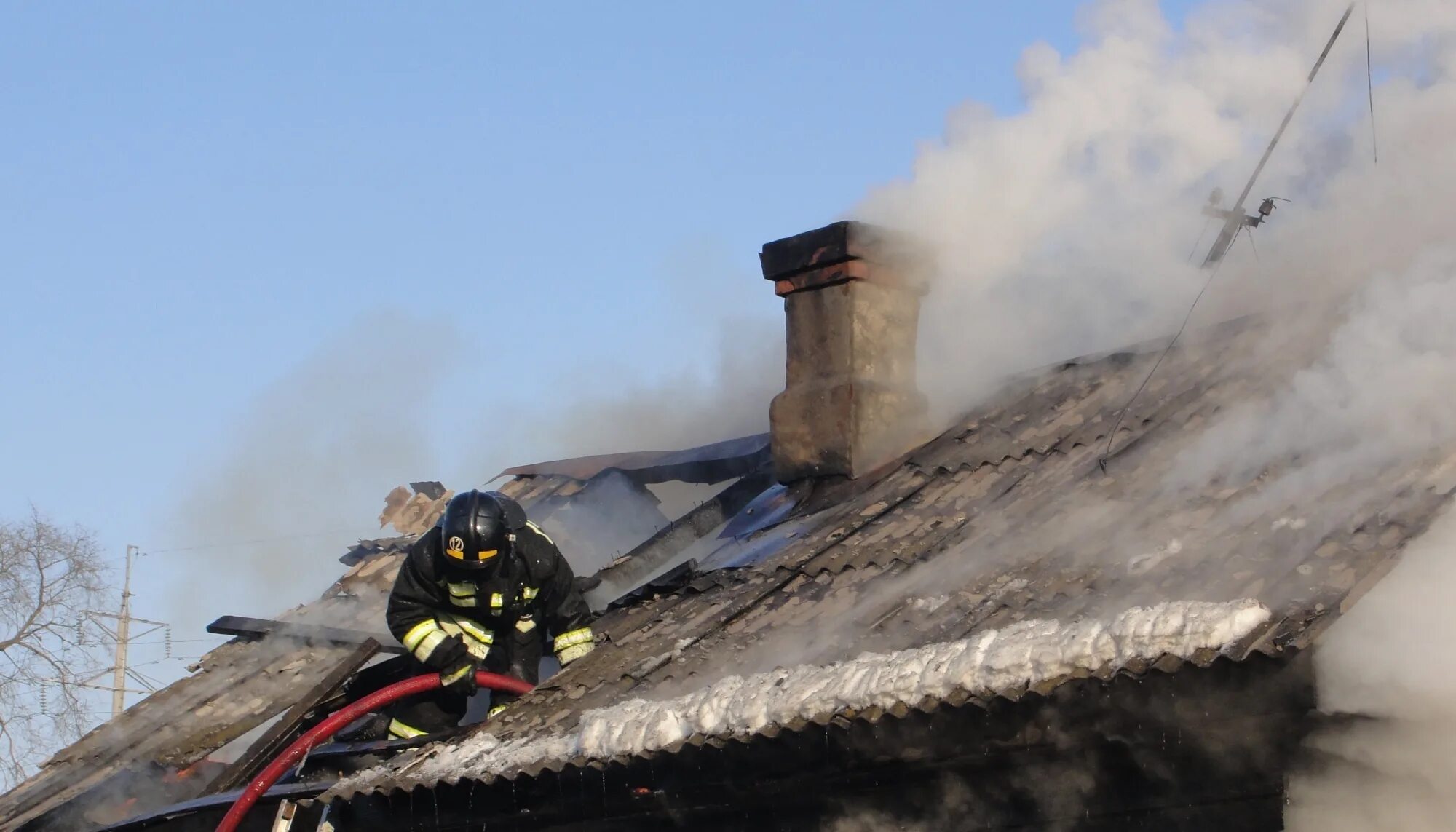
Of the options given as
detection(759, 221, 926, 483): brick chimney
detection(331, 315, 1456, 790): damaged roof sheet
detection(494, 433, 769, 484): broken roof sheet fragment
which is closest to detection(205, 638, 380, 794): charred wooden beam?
detection(331, 315, 1456, 790): damaged roof sheet

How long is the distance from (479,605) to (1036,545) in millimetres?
2911

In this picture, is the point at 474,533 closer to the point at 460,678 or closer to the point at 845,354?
the point at 460,678

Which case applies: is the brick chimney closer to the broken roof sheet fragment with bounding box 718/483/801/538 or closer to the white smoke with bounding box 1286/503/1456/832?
the broken roof sheet fragment with bounding box 718/483/801/538

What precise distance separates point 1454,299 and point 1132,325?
163 inches

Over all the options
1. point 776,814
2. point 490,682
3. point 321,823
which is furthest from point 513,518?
point 776,814

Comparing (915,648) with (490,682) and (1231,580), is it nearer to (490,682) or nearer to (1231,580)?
(1231,580)

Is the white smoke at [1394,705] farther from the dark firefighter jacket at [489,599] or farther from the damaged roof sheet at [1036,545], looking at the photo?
the dark firefighter jacket at [489,599]

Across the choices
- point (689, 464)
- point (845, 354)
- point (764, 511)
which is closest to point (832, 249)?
point (845, 354)

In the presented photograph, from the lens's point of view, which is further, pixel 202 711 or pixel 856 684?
pixel 202 711

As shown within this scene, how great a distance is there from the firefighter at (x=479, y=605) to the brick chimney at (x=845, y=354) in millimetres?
1949

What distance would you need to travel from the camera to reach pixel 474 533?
7844mm

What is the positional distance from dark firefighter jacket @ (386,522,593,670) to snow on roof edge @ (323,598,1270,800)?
111 centimetres

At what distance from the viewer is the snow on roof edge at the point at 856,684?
4.75m

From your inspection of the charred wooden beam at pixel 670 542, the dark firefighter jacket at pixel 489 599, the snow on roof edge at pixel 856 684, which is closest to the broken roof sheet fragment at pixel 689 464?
the charred wooden beam at pixel 670 542
